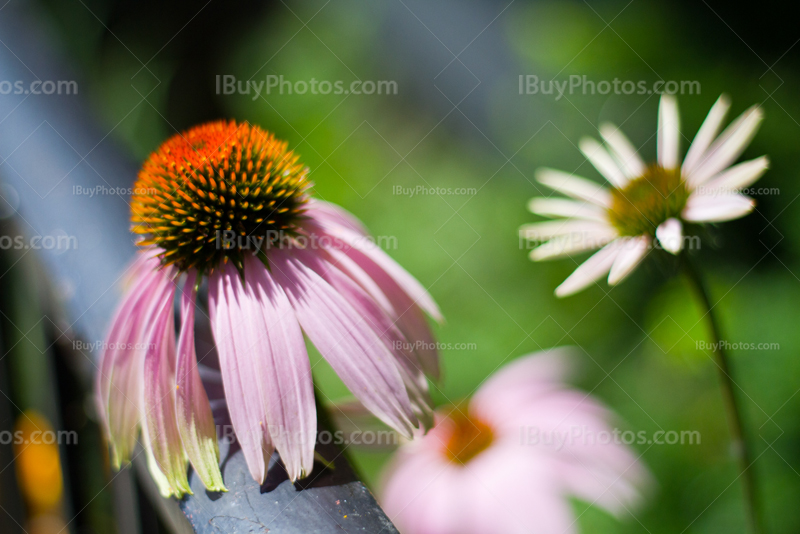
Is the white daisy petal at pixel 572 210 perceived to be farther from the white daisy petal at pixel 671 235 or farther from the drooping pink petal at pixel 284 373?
the drooping pink petal at pixel 284 373

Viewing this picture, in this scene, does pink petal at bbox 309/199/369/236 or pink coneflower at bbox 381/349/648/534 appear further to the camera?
pink coneflower at bbox 381/349/648/534

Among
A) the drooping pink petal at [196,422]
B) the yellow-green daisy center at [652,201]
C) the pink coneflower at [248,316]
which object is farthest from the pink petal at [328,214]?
the yellow-green daisy center at [652,201]

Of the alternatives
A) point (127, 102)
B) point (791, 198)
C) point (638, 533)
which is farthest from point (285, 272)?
point (127, 102)

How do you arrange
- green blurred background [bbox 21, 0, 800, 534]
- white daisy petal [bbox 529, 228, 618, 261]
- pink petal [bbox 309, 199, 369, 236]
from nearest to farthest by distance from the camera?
pink petal [bbox 309, 199, 369, 236]
white daisy petal [bbox 529, 228, 618, 261]
green blurred background [bbox 21, 0, 800, 534]

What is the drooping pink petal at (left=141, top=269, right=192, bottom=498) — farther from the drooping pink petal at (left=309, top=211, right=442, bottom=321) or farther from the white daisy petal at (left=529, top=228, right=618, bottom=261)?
the white daisy petal at (left=529, top=228, right=618, bottom=261)

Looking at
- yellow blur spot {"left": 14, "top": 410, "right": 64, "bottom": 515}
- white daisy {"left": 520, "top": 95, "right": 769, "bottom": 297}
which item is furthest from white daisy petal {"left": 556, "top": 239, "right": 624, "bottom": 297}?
yellow blur spot {"left": 14, "top": 410, "right": 64, "bottom": 515}
